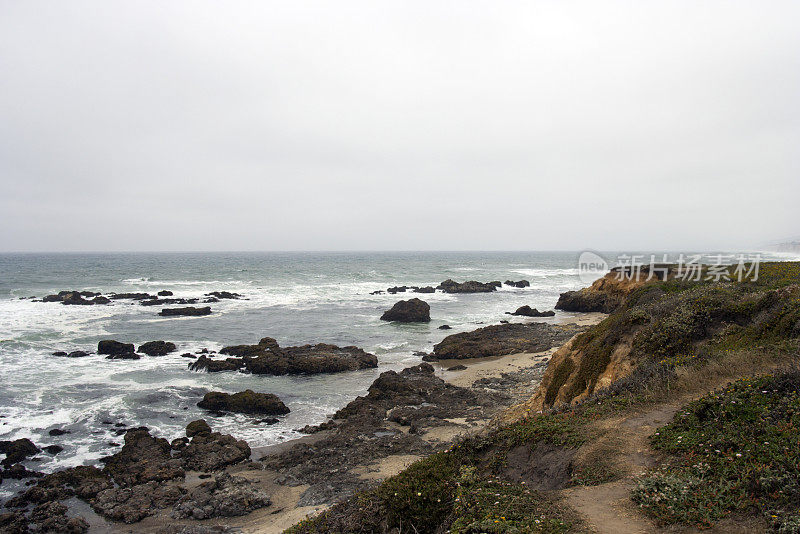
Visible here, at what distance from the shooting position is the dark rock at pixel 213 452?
12039mm

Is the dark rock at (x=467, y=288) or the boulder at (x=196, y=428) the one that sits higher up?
the dark rock at (x=467, y=288)

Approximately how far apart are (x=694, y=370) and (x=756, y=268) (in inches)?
565

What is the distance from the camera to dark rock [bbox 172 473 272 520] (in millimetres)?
9570

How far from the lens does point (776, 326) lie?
321 inches

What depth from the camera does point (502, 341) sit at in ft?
86.9

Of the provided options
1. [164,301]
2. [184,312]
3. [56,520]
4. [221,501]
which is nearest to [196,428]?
[56,520]

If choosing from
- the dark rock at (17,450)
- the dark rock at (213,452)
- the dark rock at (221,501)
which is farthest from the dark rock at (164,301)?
the dark rock at (221,501)

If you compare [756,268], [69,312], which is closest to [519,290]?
[756,268]

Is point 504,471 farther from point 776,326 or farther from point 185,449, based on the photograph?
point 185,449

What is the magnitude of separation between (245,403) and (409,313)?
68.0ft

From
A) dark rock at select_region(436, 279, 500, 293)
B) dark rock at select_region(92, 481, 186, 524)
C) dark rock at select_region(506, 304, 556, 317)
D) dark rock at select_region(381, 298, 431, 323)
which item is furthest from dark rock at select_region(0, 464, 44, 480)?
dark rock at select_region(436, 279, 500, 293)

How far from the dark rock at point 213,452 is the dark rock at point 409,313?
23136 millimetres

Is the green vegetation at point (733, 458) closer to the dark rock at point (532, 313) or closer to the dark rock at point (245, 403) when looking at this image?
the dark rock at point (245, 403)

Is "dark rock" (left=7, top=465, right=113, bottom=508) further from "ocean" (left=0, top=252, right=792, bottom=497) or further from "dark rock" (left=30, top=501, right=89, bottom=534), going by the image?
"ocean" (left=0, top=252, right=792, bottom=497)
